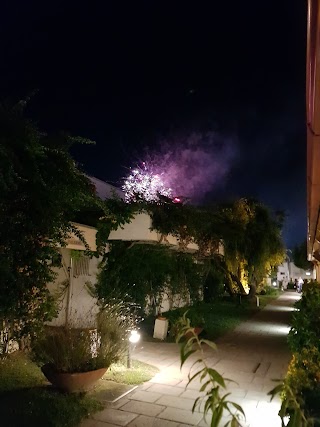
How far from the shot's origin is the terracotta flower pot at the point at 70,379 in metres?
5.52

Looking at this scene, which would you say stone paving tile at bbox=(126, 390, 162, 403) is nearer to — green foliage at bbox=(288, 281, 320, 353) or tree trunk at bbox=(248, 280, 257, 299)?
green foliage at bbox=(288, 281, 320, 353)

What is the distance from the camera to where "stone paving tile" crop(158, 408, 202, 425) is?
503 centimetres

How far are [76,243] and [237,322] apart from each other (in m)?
9.30

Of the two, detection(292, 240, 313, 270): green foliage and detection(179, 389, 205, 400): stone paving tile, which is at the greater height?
detection(292, 240, 313, 270): green foliage

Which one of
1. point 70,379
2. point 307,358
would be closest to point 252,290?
point 307,358

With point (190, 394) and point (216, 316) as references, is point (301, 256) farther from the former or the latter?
point (190, 394)

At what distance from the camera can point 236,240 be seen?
17.2m

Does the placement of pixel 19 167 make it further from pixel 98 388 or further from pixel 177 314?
pixel 177 314

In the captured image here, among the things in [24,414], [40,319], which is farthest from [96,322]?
[24,414]

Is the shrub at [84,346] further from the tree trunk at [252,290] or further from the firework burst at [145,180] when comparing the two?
the tree trunk at [252,290]

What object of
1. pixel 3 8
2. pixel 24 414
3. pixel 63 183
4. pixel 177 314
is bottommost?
pixel 24 414

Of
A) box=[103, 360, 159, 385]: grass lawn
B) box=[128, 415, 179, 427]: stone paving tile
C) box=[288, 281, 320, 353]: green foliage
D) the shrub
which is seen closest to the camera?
box=[128, 415, 179, 427]: stone paving tile

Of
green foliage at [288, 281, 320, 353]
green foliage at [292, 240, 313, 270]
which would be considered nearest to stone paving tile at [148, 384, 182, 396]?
green foliage at [288, 281, 320, 353]

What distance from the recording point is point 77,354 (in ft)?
18.9
